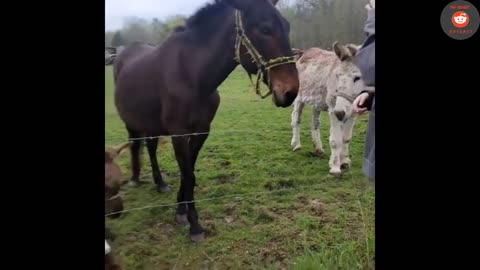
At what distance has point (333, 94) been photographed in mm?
2576

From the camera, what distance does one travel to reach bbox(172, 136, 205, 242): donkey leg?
2.25m

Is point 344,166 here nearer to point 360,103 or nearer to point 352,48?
point 360,103

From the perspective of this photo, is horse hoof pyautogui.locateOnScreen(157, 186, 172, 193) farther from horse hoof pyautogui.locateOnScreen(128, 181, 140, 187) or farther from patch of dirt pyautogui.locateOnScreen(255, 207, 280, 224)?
patch of dirt pyautogui.locateOnScreen(255, 207, 280, 224)

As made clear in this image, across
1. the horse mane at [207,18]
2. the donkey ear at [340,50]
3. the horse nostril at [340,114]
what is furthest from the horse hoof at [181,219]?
the donkey ear at [340,50]

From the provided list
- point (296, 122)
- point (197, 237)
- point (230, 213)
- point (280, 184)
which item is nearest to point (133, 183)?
point (197, 237)

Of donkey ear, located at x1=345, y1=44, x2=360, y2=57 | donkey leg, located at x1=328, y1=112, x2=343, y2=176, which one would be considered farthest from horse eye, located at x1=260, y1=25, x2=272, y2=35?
donkey leg, located at x1=328, y1=112, x2=343, y2=176

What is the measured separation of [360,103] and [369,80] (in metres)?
0.13
